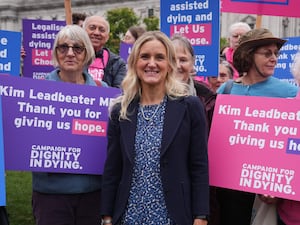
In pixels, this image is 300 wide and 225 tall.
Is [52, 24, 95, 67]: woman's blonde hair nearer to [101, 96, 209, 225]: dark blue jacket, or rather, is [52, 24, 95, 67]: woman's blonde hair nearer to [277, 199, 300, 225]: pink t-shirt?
[101, 96, 209, 225]: dark blue jacket

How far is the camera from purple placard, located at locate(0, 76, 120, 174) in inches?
162

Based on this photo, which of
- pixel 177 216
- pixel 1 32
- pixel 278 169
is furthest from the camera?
Answer: pixel 1 32

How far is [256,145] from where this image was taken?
12.8 feet

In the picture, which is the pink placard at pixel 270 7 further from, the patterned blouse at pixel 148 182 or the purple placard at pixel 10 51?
the patterned blouse at pixel 148 182

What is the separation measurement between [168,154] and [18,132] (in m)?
1.12

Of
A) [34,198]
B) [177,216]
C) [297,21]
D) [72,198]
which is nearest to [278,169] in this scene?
[177,216]

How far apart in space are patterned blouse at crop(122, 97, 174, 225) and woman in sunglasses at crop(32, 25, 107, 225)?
0.58 metres

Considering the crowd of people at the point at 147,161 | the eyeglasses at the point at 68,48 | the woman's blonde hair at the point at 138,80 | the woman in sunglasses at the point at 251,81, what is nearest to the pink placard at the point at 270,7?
the woman in sunglasses at the point at 251,81

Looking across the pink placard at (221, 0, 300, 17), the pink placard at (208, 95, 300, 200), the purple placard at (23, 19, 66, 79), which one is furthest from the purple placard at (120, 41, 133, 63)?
the pink placard at (208, 95, 300, 200)

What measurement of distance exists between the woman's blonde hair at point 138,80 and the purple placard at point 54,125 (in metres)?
0.55

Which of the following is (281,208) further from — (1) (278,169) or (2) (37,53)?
(2) (37,53)

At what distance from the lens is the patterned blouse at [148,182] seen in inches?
140

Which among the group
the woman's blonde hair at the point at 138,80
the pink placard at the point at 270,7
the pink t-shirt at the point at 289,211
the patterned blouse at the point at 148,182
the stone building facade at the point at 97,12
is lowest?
the pink t-shirt at the point at 289,211

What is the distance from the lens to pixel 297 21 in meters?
51.8
